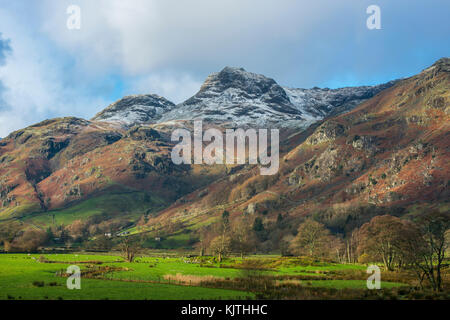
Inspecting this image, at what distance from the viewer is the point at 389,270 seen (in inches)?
3984

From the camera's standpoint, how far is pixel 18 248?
555 ft
